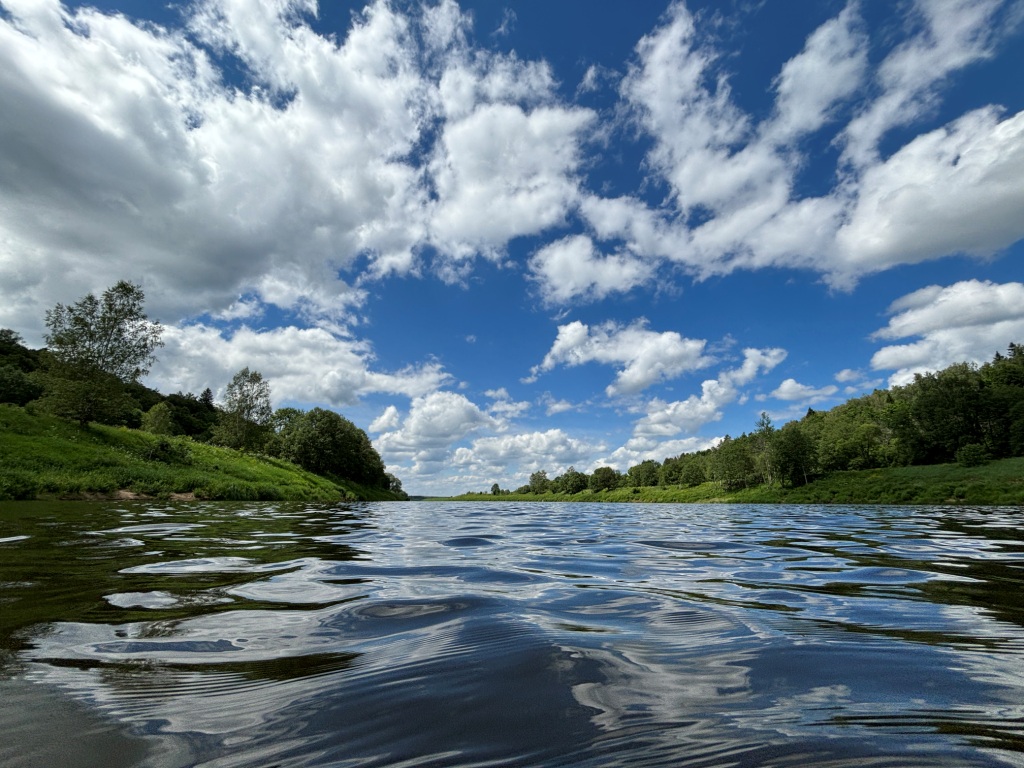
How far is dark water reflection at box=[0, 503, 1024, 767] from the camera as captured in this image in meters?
1.71

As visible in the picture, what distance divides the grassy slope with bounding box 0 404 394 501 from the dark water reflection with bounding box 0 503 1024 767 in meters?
21.7

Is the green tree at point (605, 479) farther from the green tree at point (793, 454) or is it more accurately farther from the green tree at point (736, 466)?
the green tree at point (793, 454)

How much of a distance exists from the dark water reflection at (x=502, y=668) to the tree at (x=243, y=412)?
2369 inches

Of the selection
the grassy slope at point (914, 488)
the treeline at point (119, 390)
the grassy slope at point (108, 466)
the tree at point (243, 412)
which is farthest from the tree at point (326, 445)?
the grassy slope at point (914, 488)

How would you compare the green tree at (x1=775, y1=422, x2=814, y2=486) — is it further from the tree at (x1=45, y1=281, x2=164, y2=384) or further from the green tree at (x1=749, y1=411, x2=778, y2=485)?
the tree at (x1=45, y1=281, x2=164, y2=384)

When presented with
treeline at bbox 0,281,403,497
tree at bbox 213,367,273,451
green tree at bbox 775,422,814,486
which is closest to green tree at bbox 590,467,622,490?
green tree at bbox 775,422,814,486

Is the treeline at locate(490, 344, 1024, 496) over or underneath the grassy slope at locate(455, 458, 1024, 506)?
over

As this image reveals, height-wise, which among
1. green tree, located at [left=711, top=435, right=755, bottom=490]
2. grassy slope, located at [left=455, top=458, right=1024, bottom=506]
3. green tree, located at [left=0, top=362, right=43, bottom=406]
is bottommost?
grassy slope, located at [left=455, top=458, right=1024, bottom=506]

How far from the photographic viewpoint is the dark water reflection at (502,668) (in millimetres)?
1712

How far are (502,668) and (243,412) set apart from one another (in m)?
66.9

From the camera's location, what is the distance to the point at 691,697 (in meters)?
2.25

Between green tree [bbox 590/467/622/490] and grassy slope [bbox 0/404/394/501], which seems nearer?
grassy slope [bbox 0/404/394/501]

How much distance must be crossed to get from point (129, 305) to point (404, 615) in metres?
42.6

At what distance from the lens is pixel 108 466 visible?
27.0m
